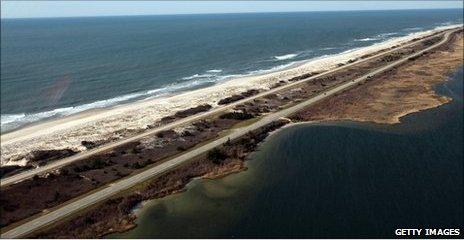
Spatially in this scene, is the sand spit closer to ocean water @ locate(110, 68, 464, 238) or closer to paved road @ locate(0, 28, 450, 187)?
ocean water @ locate(110, 68, 464, 238)

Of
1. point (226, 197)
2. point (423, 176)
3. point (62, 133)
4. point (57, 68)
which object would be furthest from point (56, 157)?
point (57, 68)

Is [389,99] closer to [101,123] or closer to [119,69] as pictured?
[101,123]

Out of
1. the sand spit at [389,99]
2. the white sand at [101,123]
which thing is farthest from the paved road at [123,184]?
the white sand at [101,123]

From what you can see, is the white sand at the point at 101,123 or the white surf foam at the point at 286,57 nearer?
the white sand at the point at 101,123

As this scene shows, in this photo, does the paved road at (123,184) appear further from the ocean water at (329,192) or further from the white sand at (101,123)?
the white sand at (101,123)

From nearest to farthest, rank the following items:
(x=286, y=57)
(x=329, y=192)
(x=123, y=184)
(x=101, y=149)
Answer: (x=329, y=192), (x=123, y=184), (x=101, y=149), (x=286, y=57)

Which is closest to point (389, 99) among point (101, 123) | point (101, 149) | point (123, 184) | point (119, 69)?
point (101, 123)
